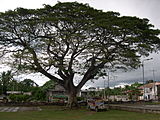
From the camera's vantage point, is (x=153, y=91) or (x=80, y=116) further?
(x=153, y=91)

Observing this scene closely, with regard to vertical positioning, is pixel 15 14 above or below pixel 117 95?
above

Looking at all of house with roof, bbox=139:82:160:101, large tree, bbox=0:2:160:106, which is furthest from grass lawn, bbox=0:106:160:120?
house with roof, bbox=139:82:160:101

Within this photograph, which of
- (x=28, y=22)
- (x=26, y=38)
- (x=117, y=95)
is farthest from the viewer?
(x=117, y=95)

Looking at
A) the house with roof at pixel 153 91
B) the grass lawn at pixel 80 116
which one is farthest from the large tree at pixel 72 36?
the house with roof at pixel 153 91

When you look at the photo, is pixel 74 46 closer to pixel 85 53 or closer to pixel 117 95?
pixel 85 53

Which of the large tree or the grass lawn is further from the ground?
the large tree

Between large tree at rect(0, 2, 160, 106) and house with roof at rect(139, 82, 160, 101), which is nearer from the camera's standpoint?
large tree at rect(0, 2, 160, 106)

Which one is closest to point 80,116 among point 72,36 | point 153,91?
point 72,36

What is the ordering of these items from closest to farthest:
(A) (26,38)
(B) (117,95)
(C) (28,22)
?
(C) (28,22)
(A) (26,38)
(B) (117,95)

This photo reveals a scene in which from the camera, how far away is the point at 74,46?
94.3ft

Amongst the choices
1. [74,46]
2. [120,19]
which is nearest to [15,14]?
[74,46]

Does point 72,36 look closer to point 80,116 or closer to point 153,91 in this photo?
point 80,116

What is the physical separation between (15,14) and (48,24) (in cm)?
398

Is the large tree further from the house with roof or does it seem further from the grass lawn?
the house with roof
